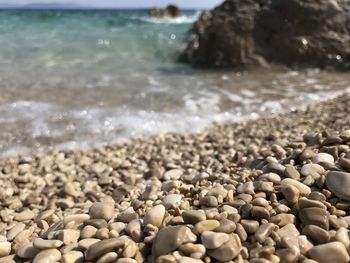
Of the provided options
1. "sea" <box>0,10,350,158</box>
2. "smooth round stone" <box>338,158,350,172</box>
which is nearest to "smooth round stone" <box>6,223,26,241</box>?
"smooth round stone" <box>338,158,350,172</box>

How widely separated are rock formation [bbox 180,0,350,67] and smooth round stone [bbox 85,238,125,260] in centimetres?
733

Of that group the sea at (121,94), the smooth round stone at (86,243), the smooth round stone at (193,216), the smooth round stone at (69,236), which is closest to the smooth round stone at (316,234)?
the smooth round stone at (193,216)

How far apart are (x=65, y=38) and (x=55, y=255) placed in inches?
468

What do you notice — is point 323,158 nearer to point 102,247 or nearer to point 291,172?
point 291,172

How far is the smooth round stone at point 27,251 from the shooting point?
1792mm

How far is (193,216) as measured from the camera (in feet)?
5.82

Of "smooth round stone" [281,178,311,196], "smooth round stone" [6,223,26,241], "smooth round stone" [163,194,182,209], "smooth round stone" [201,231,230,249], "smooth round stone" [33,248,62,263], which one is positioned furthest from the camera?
"smooth round stone" [6,223,26,241]

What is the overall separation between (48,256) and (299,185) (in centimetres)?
117

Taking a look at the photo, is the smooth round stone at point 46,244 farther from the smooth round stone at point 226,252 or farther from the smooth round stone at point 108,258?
Result: the smooth round stone at point 226,252

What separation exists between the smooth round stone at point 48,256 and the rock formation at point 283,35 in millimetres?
7334

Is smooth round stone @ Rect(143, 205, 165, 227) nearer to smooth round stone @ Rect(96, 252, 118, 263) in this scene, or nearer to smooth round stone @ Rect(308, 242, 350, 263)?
smooth round stone @ Rect(96, 252, 118, 263)

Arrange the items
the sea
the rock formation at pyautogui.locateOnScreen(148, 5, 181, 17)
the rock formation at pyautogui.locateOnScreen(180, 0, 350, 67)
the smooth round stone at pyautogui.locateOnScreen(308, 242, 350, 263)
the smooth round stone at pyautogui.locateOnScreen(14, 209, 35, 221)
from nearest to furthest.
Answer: the smooth round stone at pyautogui.locateOnScreen(308, 242, 350, 263), the smooth round stone at pyautogui.locateOnScreen(14, 209, 35, 221), the sea, the rock formation at pyautogui.locateOnScreen(180, 0, 350, 67), the rock formation at pyautogui.locateOnScreen(148, 5, 181, 17)

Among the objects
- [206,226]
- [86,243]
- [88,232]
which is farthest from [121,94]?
[206,226]

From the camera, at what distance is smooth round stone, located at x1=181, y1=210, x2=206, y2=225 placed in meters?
1.76
